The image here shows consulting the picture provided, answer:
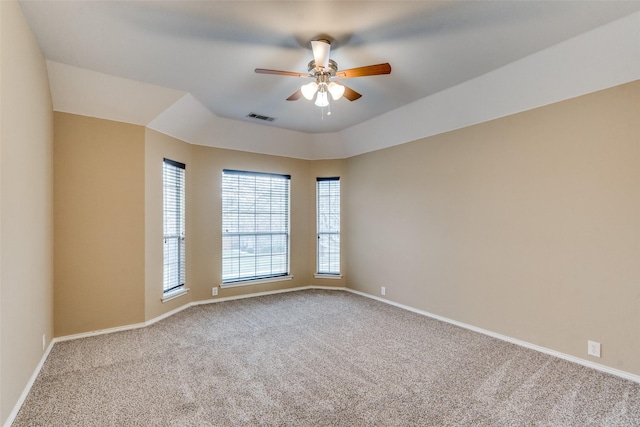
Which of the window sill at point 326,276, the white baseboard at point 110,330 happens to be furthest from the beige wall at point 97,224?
the window sill at point 326,276

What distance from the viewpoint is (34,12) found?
90.7 inches

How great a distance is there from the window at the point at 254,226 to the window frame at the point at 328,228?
612 mm

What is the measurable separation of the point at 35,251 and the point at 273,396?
2.36m

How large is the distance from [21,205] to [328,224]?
14.2 feet

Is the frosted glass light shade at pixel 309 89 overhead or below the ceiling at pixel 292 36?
below

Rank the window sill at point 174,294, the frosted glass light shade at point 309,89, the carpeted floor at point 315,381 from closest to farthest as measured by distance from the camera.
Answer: the carpeted floor at point 315,381, the frosted glass light shade at point 309,89, the window sill at point 174,294

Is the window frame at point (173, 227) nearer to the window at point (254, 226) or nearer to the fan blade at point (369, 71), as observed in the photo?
the window at point (254, 226)

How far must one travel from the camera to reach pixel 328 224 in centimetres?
595

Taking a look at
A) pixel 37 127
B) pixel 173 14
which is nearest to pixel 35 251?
pixel 37 127

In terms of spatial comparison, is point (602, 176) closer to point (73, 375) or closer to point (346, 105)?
point (346, 105)

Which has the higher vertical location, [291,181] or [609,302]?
[291,181]

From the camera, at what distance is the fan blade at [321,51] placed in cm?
253

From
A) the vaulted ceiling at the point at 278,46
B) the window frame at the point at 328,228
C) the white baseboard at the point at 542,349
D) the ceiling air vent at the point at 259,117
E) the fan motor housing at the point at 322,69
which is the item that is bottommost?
the white baseboard at the point at 542,349

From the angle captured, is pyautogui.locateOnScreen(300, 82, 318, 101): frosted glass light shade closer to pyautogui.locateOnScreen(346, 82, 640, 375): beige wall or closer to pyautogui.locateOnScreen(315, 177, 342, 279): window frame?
pyautogui.locateOnScreen(346, 82, 640, 375): beige wall
